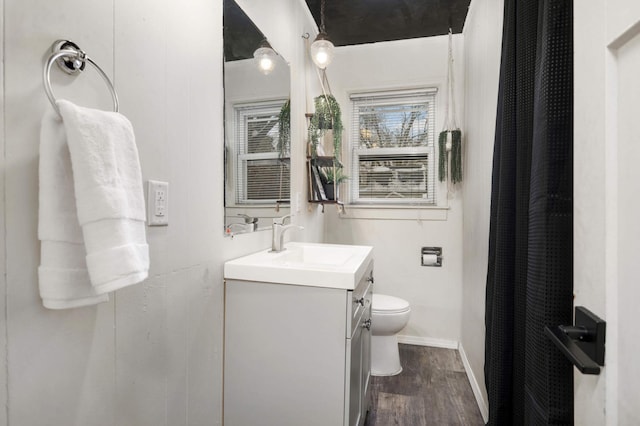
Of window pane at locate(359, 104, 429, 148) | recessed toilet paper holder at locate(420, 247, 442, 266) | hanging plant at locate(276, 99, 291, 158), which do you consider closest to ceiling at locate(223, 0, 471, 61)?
window pane at locate(359, 104, 429, 148)

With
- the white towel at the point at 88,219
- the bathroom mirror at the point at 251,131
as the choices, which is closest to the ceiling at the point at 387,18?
the bathroom mirror at the point at 251,131

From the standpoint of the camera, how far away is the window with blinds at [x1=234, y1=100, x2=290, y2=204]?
4.93 ft

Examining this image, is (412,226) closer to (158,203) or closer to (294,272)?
(294,272)

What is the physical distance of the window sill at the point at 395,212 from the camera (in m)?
2.79

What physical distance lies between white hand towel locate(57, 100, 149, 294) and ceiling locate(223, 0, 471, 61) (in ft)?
7.32

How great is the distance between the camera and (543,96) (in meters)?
0.81

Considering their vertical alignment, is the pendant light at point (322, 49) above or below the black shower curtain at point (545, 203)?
above

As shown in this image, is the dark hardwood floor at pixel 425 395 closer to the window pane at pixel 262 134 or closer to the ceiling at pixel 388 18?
the window pane at pixel 262 134

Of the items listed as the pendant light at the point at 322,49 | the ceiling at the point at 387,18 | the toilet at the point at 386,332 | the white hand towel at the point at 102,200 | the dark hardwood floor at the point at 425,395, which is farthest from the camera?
the ceiling at the point at 387,18

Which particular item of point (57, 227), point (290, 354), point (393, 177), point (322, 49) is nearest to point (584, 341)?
point (290, 354)

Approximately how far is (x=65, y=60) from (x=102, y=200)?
0.35 m

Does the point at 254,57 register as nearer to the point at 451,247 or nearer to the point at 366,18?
the point at 366,18

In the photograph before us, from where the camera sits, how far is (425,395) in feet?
6.77

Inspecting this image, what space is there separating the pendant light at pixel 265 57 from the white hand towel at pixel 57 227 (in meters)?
1.17
